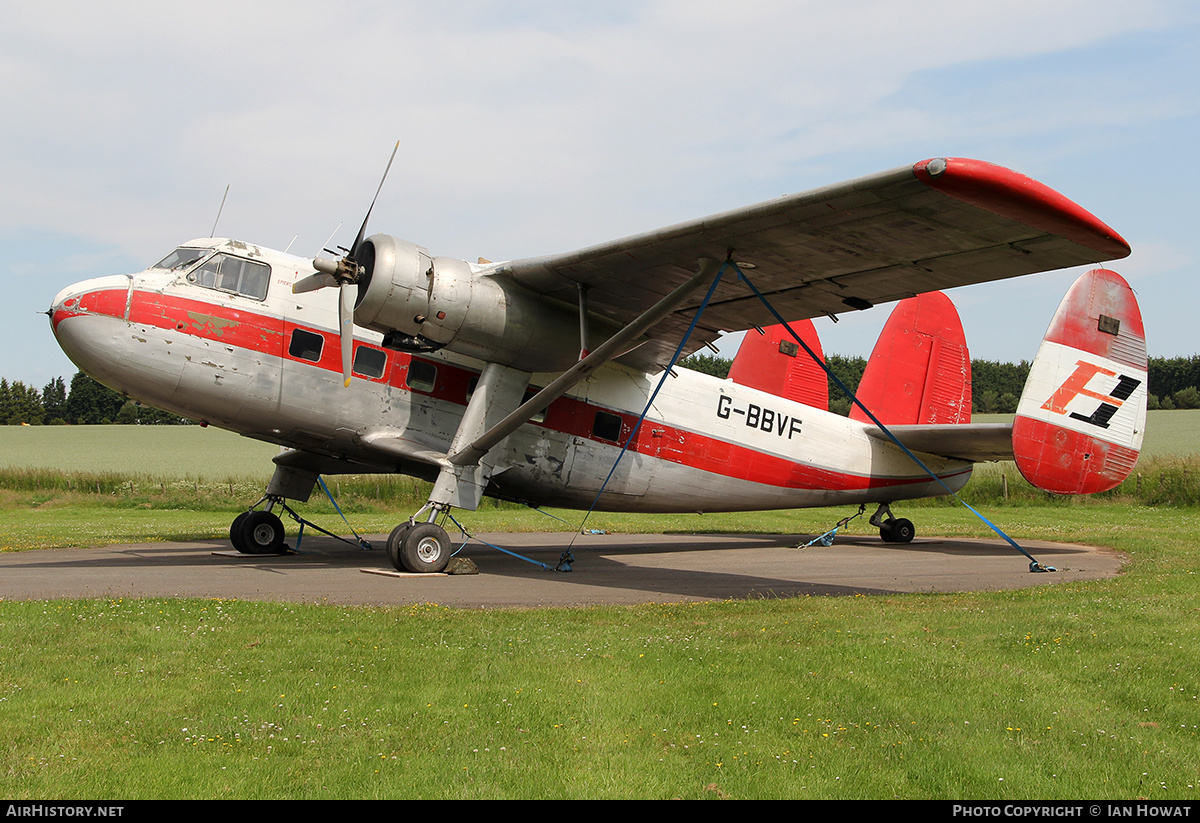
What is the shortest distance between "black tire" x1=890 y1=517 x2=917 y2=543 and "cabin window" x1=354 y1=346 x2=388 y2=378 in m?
12.1

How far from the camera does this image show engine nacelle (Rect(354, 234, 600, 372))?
11852 millimetres

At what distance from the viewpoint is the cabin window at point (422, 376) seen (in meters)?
13.8

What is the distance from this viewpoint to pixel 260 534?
15.7 metres

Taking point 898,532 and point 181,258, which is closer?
point 181,258

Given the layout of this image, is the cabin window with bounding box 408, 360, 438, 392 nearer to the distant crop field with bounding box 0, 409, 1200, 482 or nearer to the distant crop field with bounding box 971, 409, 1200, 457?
the distant crop field with bounding box 0, 409, 1200, 482

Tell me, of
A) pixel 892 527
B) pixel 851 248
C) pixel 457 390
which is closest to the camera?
pixel 851 248

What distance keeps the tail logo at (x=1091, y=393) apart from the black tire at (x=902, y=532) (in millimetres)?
5863

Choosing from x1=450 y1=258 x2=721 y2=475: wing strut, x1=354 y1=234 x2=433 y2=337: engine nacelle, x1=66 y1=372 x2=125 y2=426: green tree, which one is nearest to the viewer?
x1=450 y1=258 x2=721 y2=475: wing strut

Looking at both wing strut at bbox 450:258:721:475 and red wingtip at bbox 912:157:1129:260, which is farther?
wing strut at bbox 450:258:721:475

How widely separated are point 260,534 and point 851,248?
1127cm

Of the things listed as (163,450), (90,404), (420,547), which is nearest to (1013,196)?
(420,547)

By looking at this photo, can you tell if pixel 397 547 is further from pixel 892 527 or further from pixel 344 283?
pixel 892 527

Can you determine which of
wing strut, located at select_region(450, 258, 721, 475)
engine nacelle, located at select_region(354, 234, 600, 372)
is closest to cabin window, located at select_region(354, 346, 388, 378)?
engine nacelle, located at select_region(354, 234, 600, 372)
